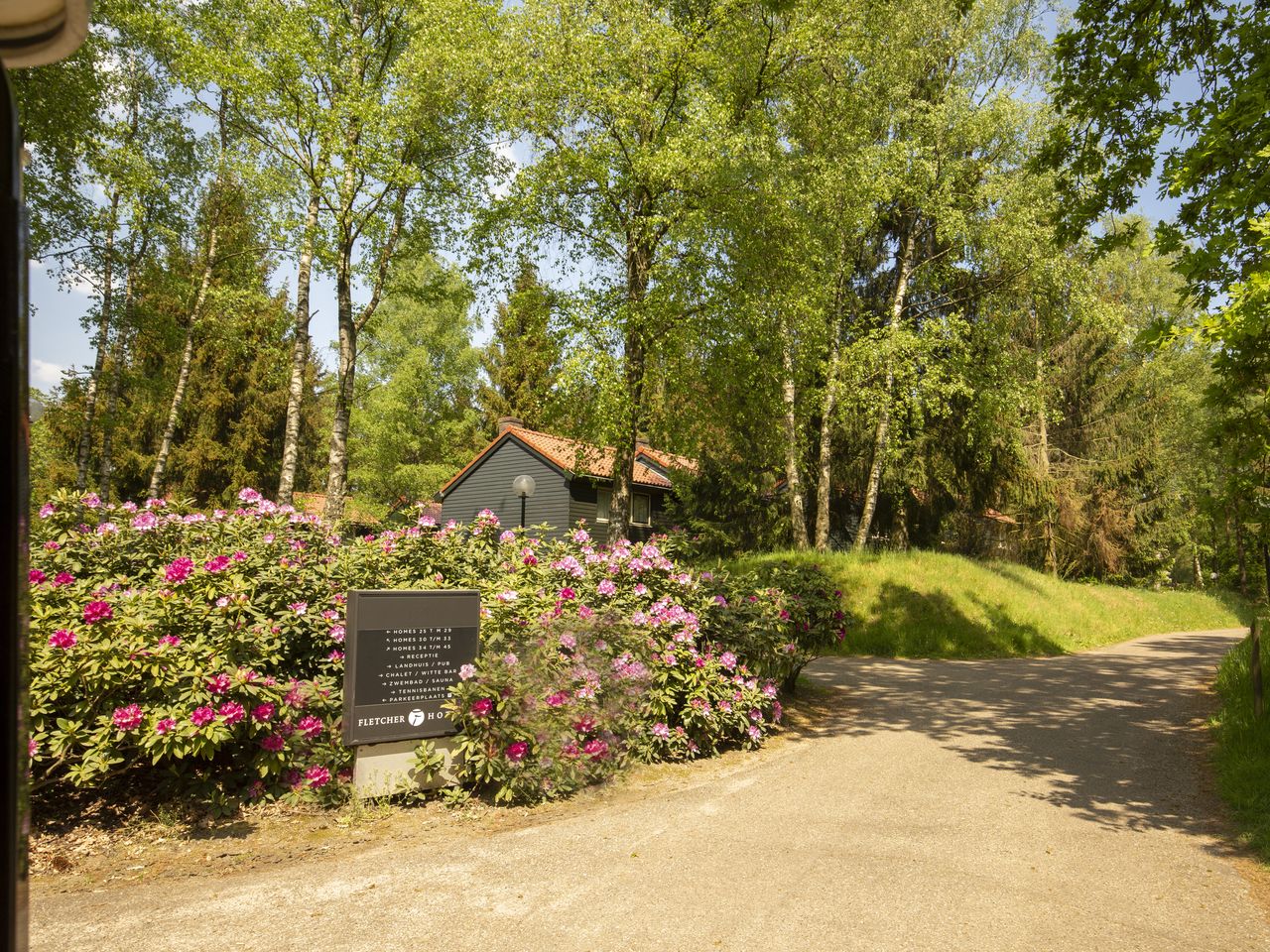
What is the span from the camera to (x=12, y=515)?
0.71 metres

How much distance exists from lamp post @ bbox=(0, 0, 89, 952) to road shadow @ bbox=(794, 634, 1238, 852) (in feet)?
21.7

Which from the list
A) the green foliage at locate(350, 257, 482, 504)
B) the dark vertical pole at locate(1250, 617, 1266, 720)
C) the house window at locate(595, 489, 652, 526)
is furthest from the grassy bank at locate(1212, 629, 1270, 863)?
the green foliage at locate(350, 257, 482, 504)

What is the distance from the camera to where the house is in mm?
29031

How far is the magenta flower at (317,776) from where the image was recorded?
5.37 m

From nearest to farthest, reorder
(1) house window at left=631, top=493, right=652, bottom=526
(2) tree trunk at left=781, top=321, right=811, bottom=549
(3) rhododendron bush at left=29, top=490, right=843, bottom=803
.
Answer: (3) rhododendron bush at left=29, top=490, right=843, bottom=803 < (2) tree trunk at left=781, top=321, right=811, bottom=549 < (1) house window at left=631, top=493, right=652, bottom=526

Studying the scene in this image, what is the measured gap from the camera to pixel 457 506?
33.6 m

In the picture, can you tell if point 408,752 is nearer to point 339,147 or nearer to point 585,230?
point 585,230

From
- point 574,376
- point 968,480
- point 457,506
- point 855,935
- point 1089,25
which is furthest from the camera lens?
point 457,506

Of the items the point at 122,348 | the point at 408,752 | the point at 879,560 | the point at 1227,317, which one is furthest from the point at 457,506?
the point at 1227,317

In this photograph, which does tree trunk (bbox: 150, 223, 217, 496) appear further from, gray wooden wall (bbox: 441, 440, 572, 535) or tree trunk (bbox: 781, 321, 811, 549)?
tree trunk (bbox: 781, 321, 811, 549)

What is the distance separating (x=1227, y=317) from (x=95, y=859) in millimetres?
7905

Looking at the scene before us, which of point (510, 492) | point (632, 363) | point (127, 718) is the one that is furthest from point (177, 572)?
point (510, 492)

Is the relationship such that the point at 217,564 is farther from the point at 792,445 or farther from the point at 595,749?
the point at 792,445

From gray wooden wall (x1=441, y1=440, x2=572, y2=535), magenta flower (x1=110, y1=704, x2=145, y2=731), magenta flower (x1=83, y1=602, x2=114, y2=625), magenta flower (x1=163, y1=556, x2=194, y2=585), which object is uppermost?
gray wooden wall (x1=441, y1=440, x2=572, y2=535)
